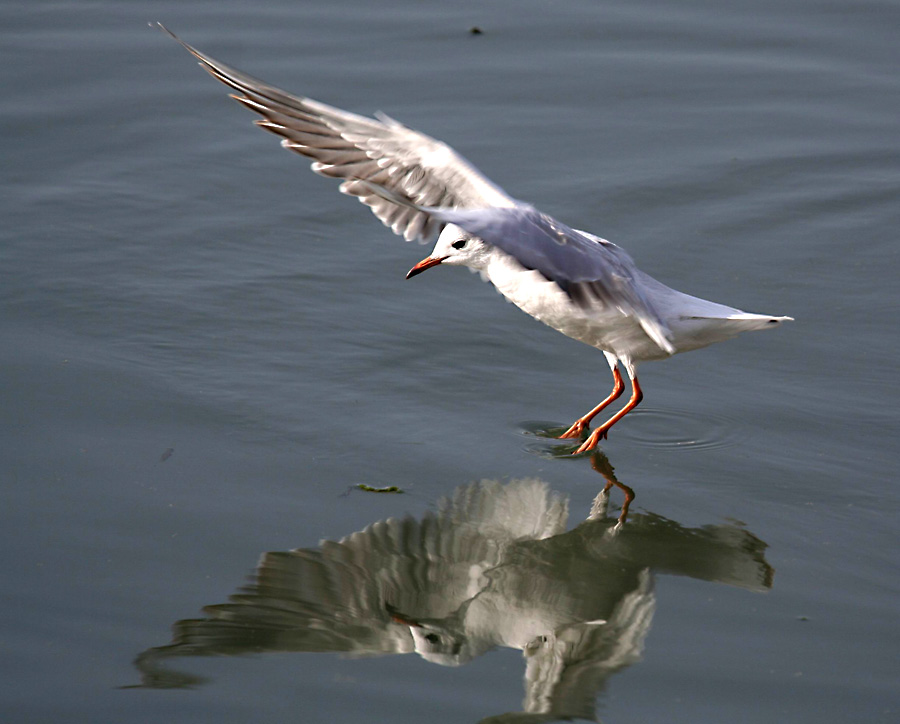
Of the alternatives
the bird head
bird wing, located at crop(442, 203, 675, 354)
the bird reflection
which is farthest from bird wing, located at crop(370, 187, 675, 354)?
the bird reflection

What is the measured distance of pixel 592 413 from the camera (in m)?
5.38

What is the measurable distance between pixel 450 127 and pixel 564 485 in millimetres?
3645

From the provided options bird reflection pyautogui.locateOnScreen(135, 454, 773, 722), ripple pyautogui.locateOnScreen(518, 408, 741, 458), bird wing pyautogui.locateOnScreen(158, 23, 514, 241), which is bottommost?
bird reflection pyautogui.locateOnScreen(135, 454, 773, 722)

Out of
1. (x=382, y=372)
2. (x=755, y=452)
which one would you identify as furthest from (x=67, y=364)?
(x=755, y=452)

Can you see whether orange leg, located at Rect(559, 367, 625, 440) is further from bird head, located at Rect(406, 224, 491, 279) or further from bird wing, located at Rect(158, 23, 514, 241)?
bird wing, located at Rect(158, 23, 514, 241)

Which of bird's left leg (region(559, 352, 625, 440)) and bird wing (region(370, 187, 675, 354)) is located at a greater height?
bird wing (region(370, 187, 675, 354))

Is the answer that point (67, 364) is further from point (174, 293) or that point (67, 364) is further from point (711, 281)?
point (711, 281)

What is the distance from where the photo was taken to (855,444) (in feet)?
16.9

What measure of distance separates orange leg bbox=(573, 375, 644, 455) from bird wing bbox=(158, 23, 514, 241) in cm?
118

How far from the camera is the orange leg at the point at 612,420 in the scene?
523 cm

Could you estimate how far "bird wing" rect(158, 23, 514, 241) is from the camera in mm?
5801

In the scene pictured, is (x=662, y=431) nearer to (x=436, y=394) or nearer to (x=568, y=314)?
(x=568, y=314)

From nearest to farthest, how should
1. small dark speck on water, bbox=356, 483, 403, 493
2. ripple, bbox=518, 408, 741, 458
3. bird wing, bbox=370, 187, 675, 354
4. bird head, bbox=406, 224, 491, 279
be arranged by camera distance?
bird wing, bbox=370, 187, 675, 354 → small dark speck on water, bbox=356, 483, 403, 493 → ripple, bbox=518, 408, 741, 458 → bird head, bbox=406, 224, 491, 279

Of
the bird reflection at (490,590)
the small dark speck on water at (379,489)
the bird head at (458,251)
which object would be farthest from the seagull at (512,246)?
the small dark speck on water at (379,489)
